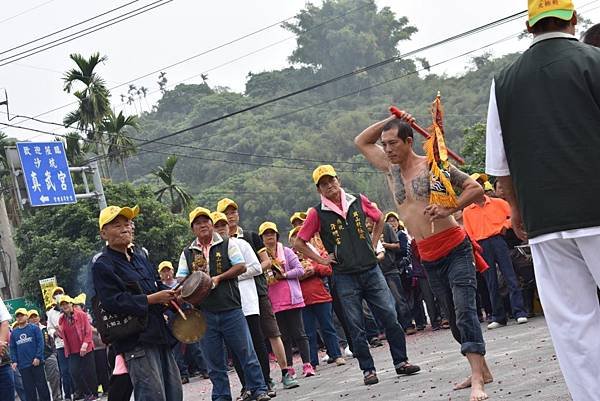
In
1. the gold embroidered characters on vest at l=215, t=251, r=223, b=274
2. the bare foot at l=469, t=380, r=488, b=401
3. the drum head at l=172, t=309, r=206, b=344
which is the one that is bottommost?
the bare foot at l=469, t=380, r=488, b=401

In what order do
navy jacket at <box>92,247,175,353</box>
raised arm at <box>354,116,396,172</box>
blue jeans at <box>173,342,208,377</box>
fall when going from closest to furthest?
navy jacket at <box>92,247,175,353</box> → raised arm at <box>354,116,396,172</box> → blue jeans at <box>173,342,208,377</box>

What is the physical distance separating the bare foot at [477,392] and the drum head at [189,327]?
2.18 metres

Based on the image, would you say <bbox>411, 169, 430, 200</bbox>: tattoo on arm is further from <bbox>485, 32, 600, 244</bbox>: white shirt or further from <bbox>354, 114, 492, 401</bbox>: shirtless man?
<bbox>485, 32, 600, 244</bbox>: white shirt

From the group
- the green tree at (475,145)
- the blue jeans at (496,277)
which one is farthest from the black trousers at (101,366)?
the green tree at (475,145)

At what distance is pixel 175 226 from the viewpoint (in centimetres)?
4259

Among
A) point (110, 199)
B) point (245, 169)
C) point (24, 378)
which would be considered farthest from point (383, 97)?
point (24, 378)

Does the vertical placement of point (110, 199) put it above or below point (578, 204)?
above

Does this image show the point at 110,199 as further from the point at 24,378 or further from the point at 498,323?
Answer: the point at 498,323

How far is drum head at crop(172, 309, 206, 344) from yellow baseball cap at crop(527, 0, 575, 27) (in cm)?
400

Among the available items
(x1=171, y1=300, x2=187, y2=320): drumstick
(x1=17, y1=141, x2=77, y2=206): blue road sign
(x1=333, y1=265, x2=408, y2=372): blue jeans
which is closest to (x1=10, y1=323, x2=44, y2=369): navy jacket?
(x1=333, y1=265, x2=408, y2=372): blue jeans

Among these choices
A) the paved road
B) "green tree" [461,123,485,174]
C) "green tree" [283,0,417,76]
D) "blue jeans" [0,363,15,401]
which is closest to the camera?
the paved road

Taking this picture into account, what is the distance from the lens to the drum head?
7.95 meters

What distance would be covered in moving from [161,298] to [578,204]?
12.1ft

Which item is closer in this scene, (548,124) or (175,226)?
(548,124)
